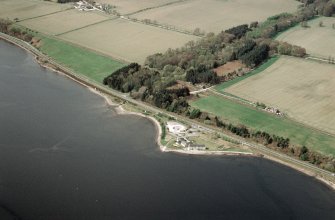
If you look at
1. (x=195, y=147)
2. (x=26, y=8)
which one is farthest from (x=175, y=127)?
(x=26, y=8)

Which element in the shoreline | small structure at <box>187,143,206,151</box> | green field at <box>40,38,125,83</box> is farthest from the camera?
green field at <box>40,38,125,83</box>

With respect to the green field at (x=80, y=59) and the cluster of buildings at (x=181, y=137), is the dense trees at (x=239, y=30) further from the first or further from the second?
the cluster of buildings at (x=181, y=137)

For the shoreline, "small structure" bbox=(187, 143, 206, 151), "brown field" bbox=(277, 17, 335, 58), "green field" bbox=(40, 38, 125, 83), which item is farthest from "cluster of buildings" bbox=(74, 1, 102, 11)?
"small structure" bbox=(187, 143, 206, 151)

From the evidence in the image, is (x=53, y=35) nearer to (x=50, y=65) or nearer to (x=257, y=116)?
(x=50, y=65)

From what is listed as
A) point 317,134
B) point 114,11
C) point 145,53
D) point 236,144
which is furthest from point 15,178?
point 114,11

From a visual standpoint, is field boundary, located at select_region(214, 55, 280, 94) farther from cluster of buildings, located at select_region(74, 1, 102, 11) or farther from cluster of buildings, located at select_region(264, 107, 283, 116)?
cluster of buildings, located at select_region(74, 1, 102, 11)

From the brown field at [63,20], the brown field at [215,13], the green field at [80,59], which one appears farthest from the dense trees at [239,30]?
Answer: the brown field at [63,20]
